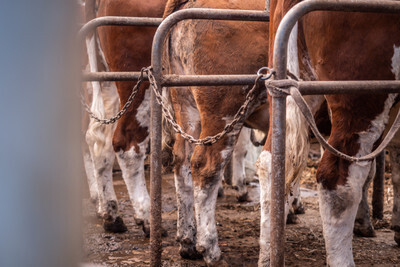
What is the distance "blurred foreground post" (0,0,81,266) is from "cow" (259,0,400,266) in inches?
78.2

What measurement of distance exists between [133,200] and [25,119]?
387cm

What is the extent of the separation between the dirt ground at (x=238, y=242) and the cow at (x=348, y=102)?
3.69 ft

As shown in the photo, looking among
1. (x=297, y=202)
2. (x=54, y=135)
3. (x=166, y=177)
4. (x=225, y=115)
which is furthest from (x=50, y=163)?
(x=166, y=177)

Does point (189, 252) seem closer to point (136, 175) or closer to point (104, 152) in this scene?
point (136, 175)

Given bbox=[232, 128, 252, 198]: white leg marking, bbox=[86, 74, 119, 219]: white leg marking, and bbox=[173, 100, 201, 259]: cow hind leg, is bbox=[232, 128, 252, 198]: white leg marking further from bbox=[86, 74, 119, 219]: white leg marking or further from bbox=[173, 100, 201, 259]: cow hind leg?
bbox=[173, 100, 201, 259]: cow hind leg

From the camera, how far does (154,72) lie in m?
2.58

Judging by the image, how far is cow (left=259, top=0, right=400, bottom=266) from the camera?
7.57 feet

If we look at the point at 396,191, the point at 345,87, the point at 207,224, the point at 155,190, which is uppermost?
the point at 345,87

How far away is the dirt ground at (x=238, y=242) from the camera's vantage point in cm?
353

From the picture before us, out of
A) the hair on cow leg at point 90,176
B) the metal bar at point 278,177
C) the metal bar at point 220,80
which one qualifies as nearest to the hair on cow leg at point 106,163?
the hair on cow leg at point 90,176

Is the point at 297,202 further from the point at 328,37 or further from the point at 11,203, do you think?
the point at 11,203

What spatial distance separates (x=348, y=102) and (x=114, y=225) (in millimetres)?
2743

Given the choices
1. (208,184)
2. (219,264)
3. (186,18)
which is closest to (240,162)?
(208,184)

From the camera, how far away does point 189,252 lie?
11.8ft
